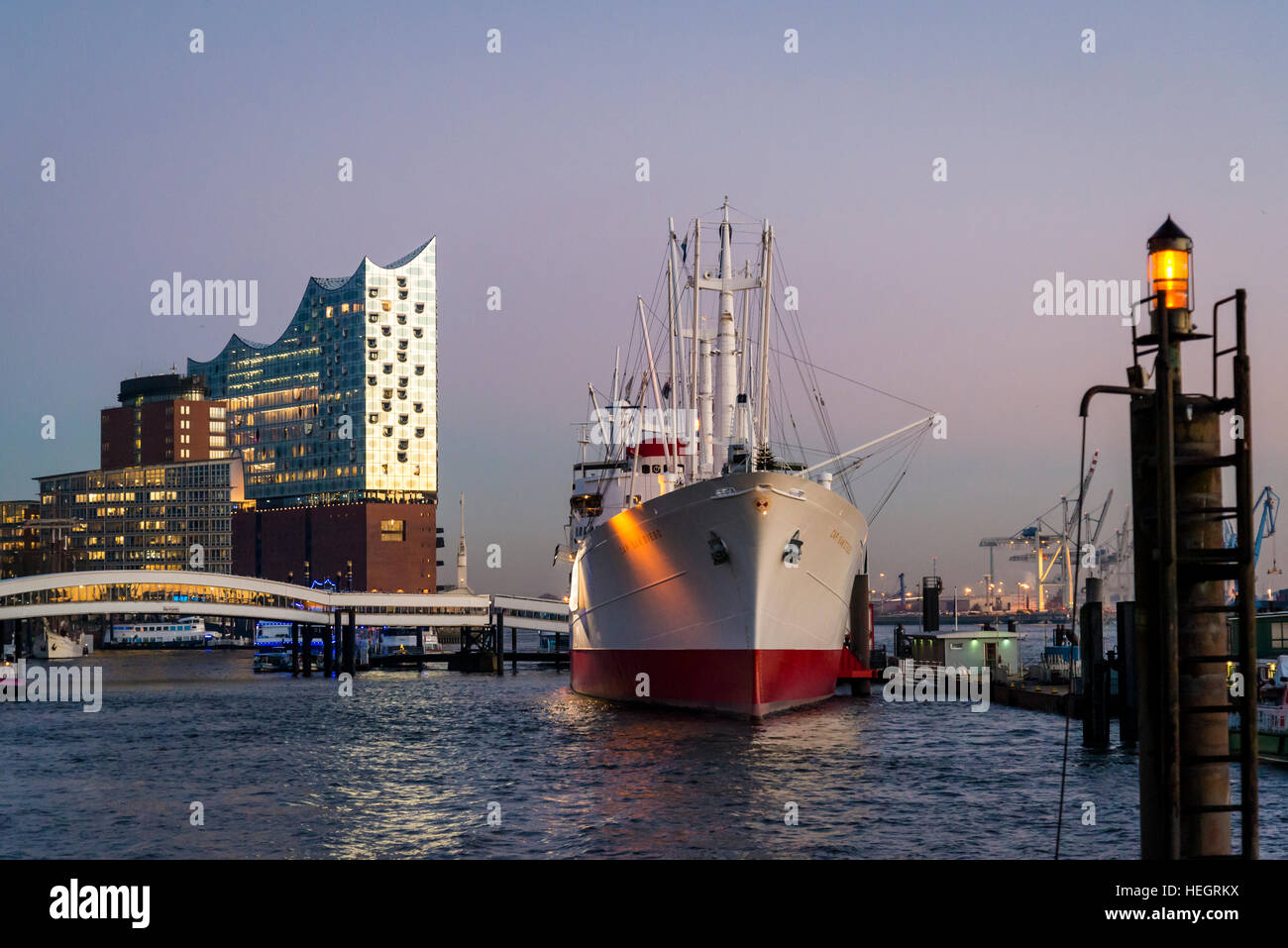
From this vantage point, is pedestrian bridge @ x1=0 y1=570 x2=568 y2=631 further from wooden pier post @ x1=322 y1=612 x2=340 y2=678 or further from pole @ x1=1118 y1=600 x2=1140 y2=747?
pole @ x1=1118 y1=600 x2=1140 y2=747

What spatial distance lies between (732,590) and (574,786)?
13892mm

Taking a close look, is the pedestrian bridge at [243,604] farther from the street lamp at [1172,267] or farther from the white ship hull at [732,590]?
the street lamp at [1172,267]

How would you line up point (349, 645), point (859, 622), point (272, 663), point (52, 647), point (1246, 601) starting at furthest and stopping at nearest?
point (52, 647) < point (272, 663) < point (349, 645) < point (859, 622) < point (1246, 601)

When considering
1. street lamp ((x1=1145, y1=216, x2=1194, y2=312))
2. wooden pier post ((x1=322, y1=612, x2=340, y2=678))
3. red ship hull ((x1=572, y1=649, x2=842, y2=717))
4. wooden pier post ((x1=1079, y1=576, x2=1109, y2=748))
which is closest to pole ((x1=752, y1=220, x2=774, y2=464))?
red ship hull ((x1=572, y1=649, x2=842, y2=717))

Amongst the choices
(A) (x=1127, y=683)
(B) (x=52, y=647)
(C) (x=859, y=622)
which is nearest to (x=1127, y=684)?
(A) (x=1127, y=683)

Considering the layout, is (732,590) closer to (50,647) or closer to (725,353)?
(725,353)

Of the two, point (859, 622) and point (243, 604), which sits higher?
point (859, 622)

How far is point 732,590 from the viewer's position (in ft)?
167

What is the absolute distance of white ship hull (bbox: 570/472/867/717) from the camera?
50656 millimetres

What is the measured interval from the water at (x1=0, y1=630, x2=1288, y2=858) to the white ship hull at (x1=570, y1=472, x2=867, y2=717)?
1.74m
